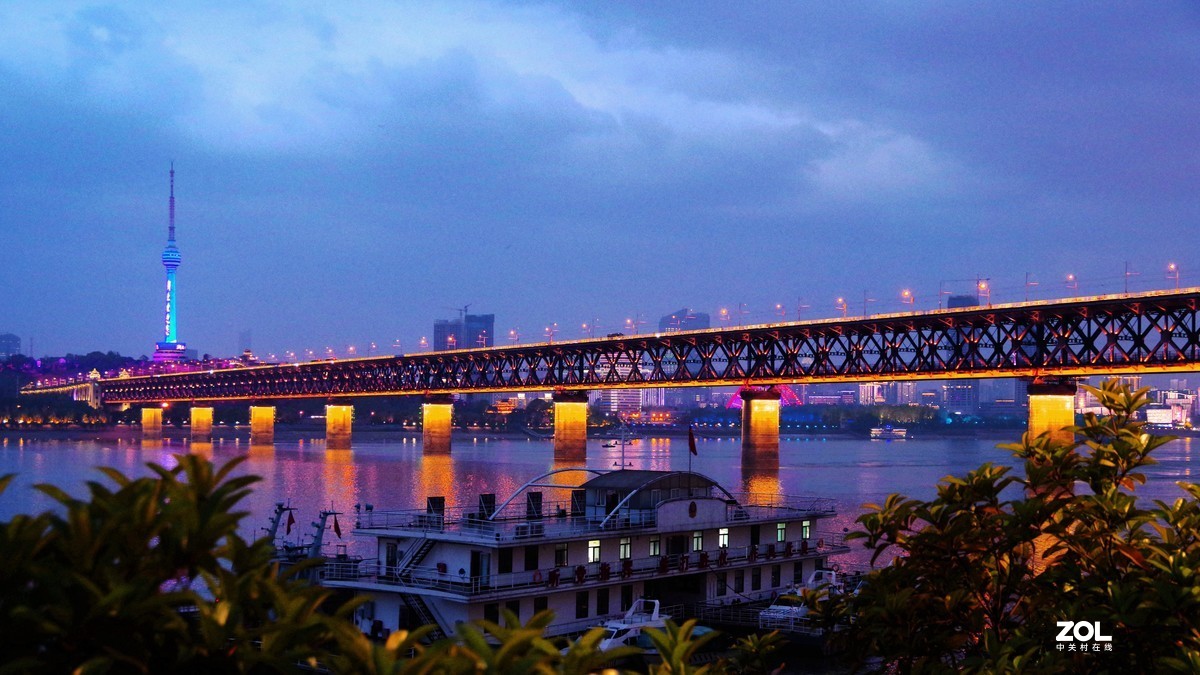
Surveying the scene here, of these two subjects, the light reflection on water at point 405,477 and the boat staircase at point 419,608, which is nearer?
the boat staircase at point 419,608

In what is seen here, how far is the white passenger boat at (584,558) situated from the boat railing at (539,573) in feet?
0.15

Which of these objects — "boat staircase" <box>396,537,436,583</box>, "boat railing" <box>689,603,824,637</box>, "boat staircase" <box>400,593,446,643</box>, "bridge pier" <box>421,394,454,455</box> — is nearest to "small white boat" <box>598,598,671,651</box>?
"boat railing" <box>689,603,824,637</box>

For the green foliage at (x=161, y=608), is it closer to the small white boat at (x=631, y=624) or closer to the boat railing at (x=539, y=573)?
the boat railing at (x=539, y=573)

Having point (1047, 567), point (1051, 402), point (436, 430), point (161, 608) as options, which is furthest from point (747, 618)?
point (436, 430)

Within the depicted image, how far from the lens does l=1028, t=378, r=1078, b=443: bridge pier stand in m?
116

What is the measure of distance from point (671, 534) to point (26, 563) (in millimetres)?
38119

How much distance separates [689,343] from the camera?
16350cm

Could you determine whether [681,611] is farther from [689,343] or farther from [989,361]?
[689,343]

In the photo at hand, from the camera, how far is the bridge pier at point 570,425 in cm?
16638

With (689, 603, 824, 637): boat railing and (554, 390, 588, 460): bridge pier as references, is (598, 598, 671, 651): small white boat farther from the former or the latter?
(554, 390, 588, 460): bridge pier

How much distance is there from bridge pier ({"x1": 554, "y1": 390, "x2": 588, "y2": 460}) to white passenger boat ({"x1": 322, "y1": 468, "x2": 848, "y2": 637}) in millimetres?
114000

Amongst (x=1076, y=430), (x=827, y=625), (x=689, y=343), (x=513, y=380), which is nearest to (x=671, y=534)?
(x=827, y=625)

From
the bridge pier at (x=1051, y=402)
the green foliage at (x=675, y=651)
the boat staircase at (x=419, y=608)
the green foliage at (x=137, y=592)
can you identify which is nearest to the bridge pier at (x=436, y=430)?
the bridge pier at (x=1051, y=402)

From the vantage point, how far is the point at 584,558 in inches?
1671
